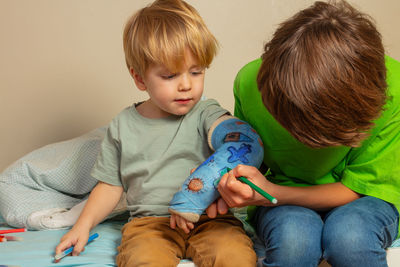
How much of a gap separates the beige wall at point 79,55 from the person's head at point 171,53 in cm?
82

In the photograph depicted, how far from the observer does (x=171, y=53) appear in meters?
1.14

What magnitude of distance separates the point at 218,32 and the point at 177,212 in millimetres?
1153

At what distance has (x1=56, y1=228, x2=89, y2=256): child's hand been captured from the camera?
114 centimetres

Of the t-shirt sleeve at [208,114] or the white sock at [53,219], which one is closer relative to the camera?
the t-shirt sleeve at [208,114]

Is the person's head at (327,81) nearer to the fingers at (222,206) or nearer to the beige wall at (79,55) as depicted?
the fingers at (222,206)

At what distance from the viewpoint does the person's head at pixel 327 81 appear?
2.83 ft

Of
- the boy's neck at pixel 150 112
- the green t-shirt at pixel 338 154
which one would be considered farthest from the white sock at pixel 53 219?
the green t-shirt at pixel 338 154

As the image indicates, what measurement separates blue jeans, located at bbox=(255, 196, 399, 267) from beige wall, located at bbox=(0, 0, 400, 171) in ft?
3.61

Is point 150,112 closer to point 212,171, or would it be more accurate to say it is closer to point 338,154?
point 212,171

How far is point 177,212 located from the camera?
1.04 metres

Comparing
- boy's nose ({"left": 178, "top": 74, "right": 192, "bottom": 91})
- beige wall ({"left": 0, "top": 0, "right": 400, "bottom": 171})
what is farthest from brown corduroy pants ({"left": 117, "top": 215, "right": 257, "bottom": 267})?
beige wall ({"left": 0, "top": 0, "right": 400, "bottom": 171})

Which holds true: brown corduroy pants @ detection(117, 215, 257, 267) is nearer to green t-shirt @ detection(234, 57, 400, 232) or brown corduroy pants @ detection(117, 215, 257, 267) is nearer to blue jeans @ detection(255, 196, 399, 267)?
blue jeans @ detection(255, 196, 399, 267)

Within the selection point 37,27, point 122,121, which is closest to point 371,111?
point 122,121

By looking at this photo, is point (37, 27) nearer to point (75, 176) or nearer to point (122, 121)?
point (75, 176)
